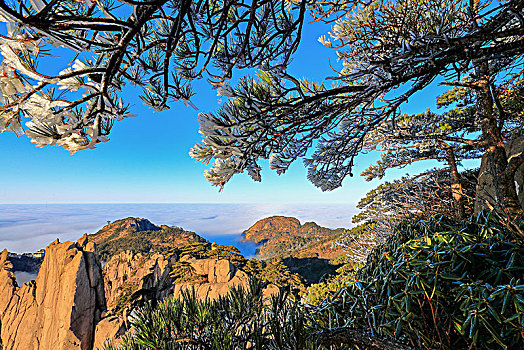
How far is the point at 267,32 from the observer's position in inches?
51.0

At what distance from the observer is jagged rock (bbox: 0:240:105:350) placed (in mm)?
10797

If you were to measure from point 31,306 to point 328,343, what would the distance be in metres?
18.1

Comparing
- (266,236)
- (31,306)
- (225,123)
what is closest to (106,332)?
(31,306)

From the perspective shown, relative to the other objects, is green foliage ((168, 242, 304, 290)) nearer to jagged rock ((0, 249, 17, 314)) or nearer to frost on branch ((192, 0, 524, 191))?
jagged rock ((0, 249, 17, 314))

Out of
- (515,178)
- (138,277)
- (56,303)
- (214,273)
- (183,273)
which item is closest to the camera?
(515,178)

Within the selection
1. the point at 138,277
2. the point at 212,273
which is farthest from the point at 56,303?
the point at 212,273

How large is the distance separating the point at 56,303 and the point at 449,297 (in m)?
16.4

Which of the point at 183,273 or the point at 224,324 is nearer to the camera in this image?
the point at 224,324

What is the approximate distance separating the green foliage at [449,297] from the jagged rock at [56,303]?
47.6ft

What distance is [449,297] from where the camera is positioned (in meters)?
1.10

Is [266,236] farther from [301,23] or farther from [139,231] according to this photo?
[301,23]

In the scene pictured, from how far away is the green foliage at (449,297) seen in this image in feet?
2.97

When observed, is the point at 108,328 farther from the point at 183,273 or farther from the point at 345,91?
the point at 345,91

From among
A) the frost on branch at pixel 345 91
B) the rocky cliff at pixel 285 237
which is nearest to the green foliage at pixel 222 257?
the rocky cliff at pixel 285 237
